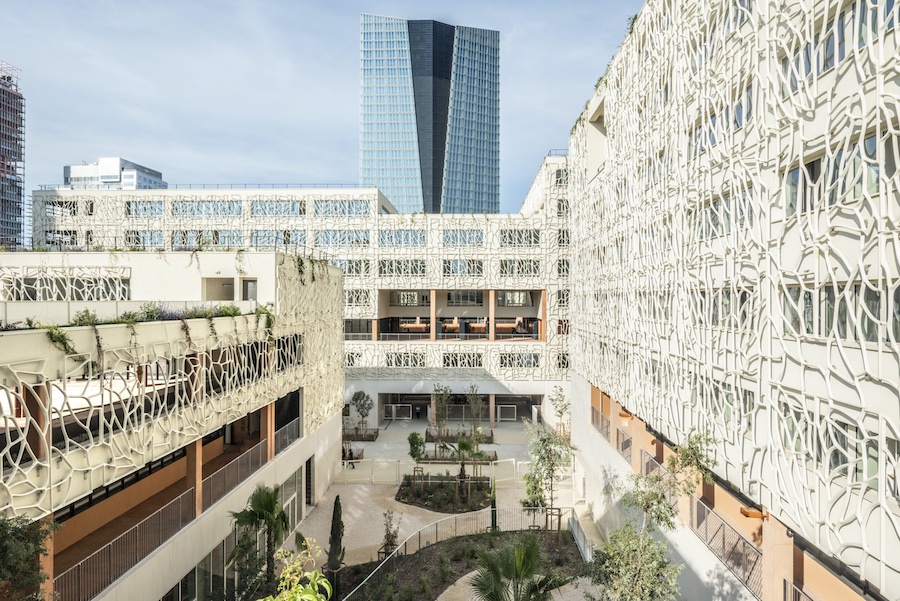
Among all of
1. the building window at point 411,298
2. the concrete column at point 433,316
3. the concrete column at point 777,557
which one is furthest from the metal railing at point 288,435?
the building window at point 411,298

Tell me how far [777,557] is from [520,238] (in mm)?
31538

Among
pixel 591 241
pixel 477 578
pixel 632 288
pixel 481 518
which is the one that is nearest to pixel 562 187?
pixel 591 241

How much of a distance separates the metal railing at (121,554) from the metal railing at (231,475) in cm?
123

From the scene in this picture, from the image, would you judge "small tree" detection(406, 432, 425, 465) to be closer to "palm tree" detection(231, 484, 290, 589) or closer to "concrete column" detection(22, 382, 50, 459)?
"palm tree" detection(231, 484, 290, 589)

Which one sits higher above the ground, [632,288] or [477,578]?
[632,288]

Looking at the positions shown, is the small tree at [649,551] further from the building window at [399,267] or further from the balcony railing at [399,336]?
the building window at [399,267]

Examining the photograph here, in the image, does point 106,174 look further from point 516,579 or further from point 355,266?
point 516,579

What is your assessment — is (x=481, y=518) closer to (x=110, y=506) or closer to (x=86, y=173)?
(x=110, y=506)

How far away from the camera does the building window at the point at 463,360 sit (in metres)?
41.0

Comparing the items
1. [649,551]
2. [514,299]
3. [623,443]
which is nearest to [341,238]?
[514,299]

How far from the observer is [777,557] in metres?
11.9

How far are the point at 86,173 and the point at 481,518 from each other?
182 m

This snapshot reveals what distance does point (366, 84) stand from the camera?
12406cm

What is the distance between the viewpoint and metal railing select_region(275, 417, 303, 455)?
20.9 metres
